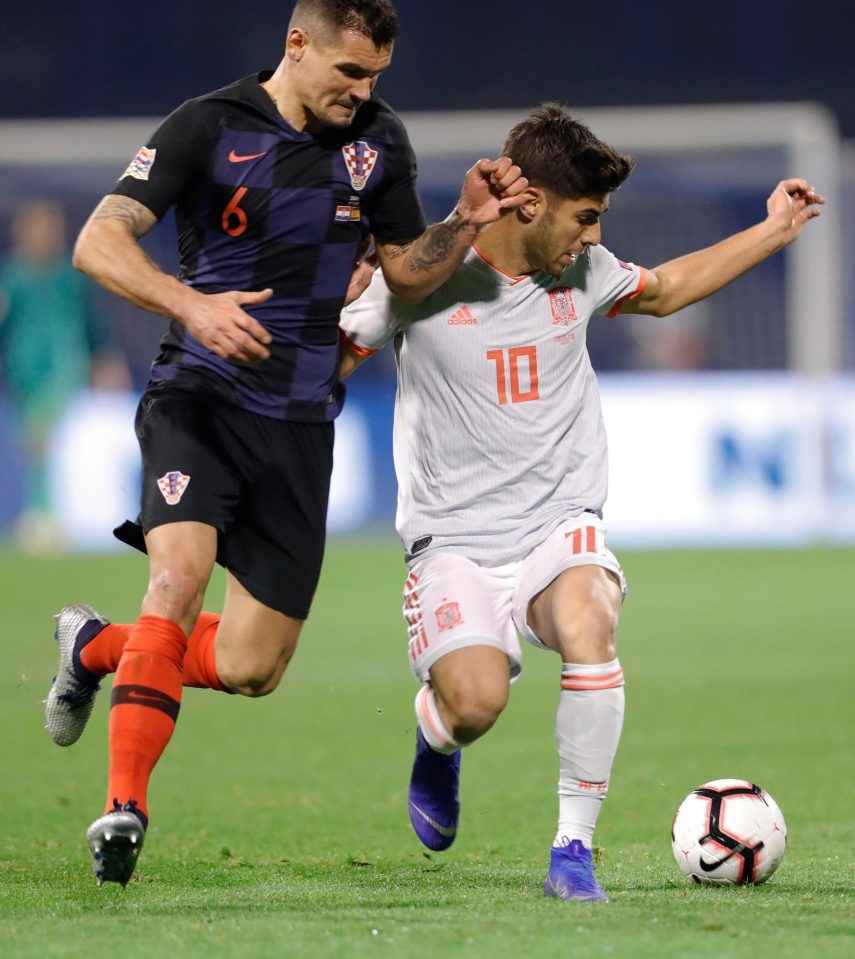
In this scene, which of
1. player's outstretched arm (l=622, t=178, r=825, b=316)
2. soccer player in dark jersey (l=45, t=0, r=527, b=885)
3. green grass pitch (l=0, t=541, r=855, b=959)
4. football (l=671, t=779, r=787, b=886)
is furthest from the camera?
player's outstretched arm (l=622, t=178, r=825, b=316)

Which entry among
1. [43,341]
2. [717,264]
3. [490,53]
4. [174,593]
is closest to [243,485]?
[174,593]

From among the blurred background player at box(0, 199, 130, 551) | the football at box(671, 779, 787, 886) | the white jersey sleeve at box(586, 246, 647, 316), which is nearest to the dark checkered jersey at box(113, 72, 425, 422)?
the white jersey sleeve at box(586, 246, 647, 316)

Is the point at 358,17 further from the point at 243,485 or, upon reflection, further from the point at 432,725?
the point at 432,725

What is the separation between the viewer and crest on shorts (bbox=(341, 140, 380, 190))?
16.1 feet

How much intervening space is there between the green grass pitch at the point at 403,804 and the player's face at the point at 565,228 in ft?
5.67

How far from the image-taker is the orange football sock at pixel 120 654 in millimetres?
5234

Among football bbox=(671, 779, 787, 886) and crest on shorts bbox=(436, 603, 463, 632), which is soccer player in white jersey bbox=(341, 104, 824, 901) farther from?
football bbox=(671, 779, 787, 886)

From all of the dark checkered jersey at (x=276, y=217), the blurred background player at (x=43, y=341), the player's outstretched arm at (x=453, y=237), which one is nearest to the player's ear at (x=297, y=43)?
the dark checkered jersey at (x=276, y=217)

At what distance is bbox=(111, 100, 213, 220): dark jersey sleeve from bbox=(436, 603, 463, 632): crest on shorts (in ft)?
4.31

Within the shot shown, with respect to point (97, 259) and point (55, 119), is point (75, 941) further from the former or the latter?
point (55, 119)

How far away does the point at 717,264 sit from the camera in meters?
5.25

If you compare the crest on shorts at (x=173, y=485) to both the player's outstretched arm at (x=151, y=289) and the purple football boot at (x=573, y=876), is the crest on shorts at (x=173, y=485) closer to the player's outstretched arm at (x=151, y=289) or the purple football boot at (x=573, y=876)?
the player's outstretched arm at (x=151, y=289)

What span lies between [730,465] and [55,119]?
15430 mm

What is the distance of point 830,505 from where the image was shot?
15.9 meters
